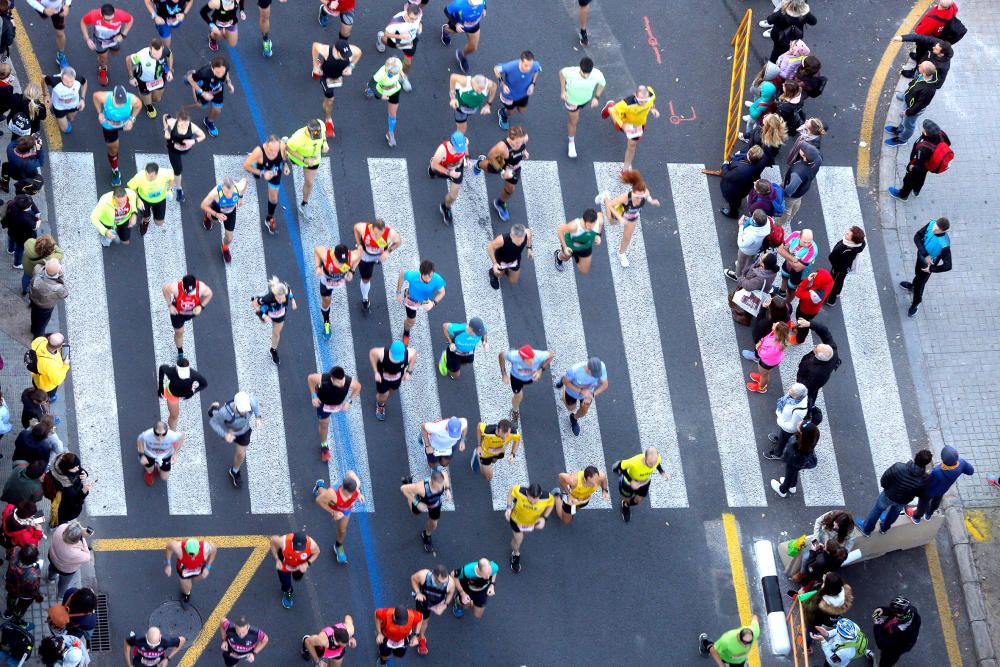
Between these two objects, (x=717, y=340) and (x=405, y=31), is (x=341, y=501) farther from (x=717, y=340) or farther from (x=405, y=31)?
(x=405, y=31)

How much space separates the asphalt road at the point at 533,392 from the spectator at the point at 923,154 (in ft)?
3.75

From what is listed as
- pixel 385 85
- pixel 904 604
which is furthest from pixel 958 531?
pixel 385 85

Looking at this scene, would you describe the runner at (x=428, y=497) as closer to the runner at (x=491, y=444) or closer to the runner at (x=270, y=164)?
the runner at (x=491, y=444)

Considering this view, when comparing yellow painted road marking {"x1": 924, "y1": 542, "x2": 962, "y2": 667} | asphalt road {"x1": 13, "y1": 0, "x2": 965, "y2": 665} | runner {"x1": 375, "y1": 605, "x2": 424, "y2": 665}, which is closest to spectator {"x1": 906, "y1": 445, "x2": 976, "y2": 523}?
yellow painted road marking {"x1": 924, "y1": 542, "x2": 962, "y2": 667}

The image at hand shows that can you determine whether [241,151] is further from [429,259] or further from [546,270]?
[546,270]

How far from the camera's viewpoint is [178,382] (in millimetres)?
22609

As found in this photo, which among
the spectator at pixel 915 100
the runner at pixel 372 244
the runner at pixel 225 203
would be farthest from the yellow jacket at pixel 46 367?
the spectator at pixel 915 100

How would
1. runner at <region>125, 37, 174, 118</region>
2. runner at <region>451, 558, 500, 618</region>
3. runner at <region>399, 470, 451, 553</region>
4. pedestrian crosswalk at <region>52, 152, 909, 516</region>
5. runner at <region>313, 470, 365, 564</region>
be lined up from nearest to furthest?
runner at <region>451, 558, 500, 618</region> → runner at <region>313, 470, 365, 564</region> → runner at <region>399, 470, 451, 553</region> → pedestrian crosswalk at <region>52, 152, 909, 516</region> → runner at <region>125, 37, 174, 118</region>

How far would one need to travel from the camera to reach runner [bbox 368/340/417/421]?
23078 mm

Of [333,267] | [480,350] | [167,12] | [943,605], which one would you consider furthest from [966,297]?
[167,12]

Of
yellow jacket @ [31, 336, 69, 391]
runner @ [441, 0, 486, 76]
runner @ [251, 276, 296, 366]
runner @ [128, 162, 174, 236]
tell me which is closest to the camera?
yellow jacket @ [31, 336, 69, 391]

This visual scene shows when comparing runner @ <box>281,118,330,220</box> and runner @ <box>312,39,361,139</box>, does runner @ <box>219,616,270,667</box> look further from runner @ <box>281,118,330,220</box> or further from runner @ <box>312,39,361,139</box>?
runner @ <box>312,39,361,139</box>

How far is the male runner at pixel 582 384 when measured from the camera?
2333 centimetres

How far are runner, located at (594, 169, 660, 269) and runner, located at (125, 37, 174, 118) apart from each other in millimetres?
6800
